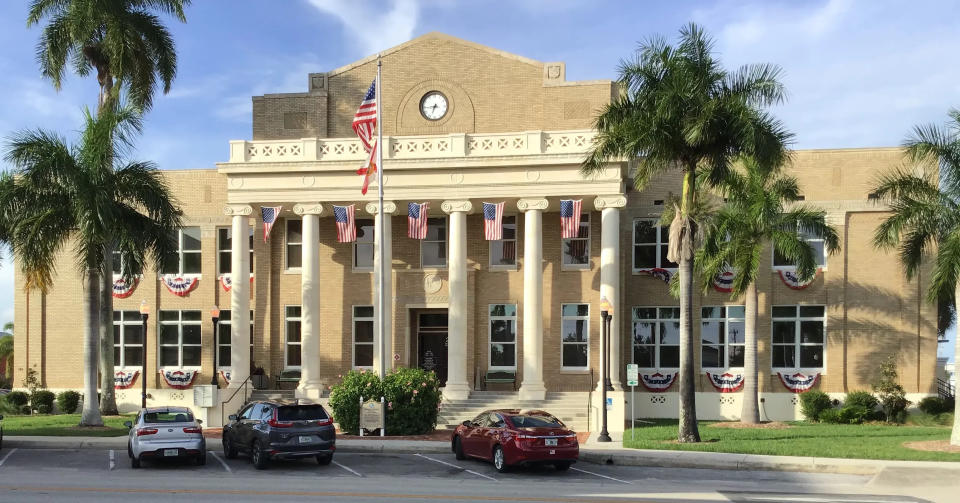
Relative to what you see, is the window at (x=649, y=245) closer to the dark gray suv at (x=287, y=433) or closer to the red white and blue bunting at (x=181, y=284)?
the red white and blue bunting at (x=181, y=284)

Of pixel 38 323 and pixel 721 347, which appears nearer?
pixel 721 347

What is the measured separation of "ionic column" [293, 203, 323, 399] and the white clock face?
230 inches

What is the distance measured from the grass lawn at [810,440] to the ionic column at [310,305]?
11.2m

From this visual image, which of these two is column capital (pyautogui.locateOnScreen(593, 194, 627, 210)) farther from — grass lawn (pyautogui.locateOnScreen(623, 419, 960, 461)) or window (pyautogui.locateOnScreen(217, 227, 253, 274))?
window (pyautogui.locateOnScreen(217, 227, 253, 274))

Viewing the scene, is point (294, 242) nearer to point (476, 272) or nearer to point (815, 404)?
point (476, 272)

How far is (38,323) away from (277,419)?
74.9 ft

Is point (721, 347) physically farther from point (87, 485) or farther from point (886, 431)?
point (87, 485)

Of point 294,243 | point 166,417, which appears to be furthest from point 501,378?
point 166,417

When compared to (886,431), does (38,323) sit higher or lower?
higher

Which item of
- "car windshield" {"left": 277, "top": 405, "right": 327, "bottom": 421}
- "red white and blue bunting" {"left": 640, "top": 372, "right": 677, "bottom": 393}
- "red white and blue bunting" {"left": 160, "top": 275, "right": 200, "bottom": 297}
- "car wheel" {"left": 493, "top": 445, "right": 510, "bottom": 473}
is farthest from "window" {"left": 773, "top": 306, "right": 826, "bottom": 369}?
"red white and blue bunting" {"left": 160, "top": 275, "right": 200, "bottom": 297}

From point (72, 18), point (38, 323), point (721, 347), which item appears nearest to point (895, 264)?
point (721, 347)

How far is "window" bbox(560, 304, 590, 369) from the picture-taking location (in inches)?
1390

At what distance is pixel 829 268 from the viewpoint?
35156mm

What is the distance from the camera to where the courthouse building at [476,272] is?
1318 inches
